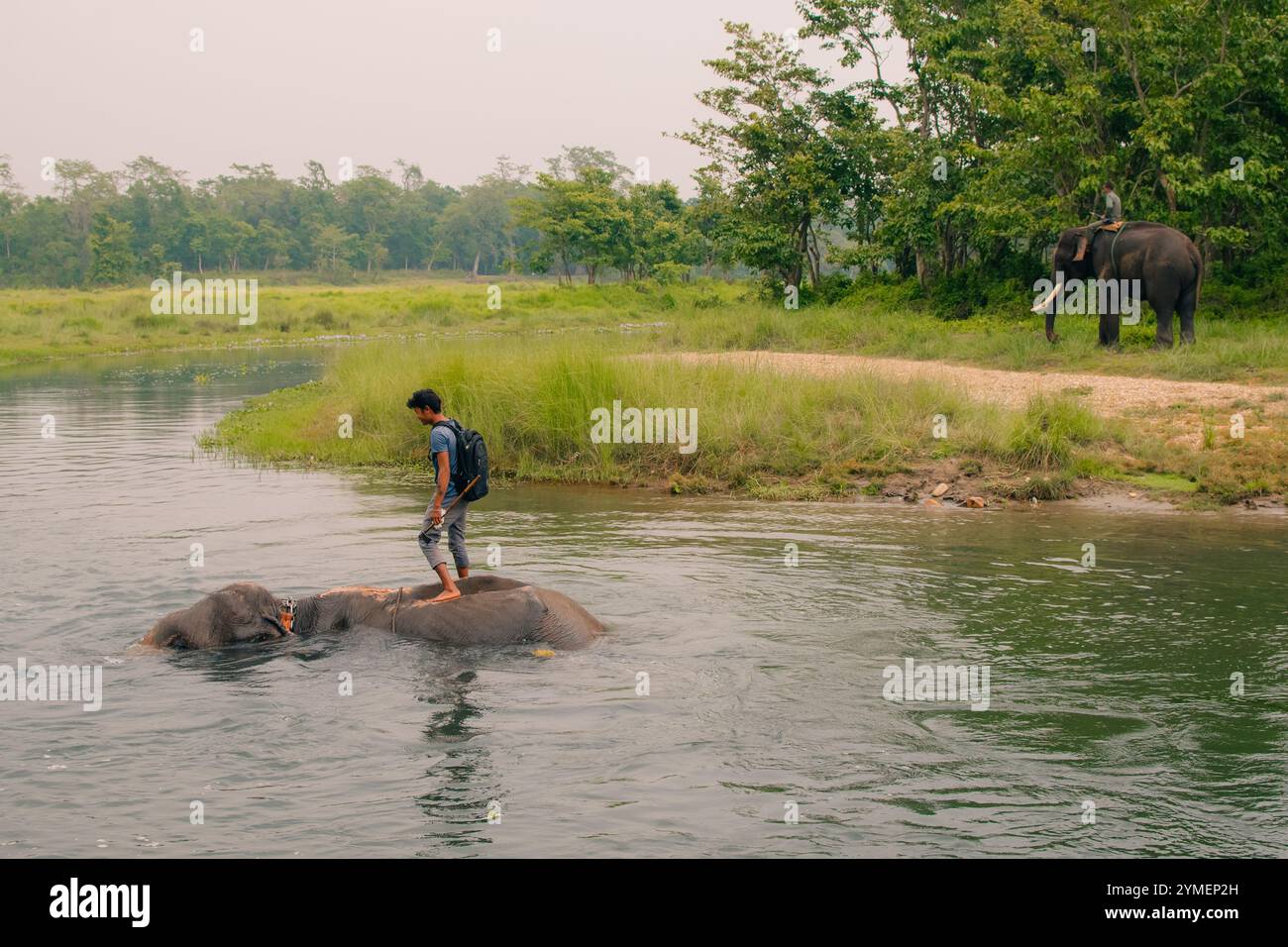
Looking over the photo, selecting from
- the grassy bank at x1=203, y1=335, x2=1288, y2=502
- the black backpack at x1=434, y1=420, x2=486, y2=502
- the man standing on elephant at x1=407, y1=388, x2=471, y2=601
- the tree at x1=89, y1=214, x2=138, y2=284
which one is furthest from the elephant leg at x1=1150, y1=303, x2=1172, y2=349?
the tree at x1=89, y1=214, x2=138, y2=284

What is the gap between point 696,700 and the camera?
782 centimetres

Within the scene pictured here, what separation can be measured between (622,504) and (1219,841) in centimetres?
914

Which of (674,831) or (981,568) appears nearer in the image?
(674,831)

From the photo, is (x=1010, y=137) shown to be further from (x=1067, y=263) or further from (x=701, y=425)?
(x=701, y=425)

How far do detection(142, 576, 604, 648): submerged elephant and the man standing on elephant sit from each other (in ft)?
0.58

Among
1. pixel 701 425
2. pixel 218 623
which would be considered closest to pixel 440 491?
pixel 218 623

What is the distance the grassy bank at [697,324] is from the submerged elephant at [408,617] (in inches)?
461

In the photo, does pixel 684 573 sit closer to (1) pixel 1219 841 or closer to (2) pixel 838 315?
(1) pixel 1219 841

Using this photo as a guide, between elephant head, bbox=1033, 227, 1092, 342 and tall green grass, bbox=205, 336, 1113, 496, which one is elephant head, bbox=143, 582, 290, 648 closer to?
tall green grass, bbox=205, 336, 1113, 496

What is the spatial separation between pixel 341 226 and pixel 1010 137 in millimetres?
72033

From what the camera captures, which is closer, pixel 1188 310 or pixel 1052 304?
pixel 1188 310

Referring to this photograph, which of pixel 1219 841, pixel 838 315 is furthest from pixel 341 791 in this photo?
pixel 838 315

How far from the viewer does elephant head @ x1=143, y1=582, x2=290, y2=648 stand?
8.81m

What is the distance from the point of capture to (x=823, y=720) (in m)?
7.41
